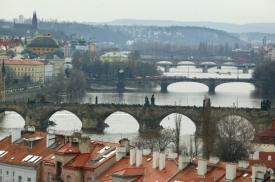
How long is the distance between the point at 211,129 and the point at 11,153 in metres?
11.4

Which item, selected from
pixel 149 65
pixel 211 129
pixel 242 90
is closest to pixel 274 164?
pixel 211 129

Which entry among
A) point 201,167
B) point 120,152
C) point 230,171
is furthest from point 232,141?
point 230,171

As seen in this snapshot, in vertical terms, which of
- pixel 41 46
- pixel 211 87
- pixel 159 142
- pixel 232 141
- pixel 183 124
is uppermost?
pixel 232 141

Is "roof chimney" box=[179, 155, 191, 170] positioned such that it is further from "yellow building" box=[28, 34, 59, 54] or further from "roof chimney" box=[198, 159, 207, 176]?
"yellow building" box=[28, 34, 59, 54]

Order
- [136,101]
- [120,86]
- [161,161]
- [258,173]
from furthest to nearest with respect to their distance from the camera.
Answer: [120,86] → [136,101] → [161,161] → [258,173]

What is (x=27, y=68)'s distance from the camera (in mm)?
97125

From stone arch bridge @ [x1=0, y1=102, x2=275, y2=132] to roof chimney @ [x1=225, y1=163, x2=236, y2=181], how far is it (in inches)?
1351

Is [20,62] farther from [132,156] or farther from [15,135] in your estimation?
[132,156]

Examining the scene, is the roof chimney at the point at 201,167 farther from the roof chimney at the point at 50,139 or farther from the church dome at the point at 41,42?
the church dome at the point at 41,42

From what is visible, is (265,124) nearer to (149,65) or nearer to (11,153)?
(11,153)

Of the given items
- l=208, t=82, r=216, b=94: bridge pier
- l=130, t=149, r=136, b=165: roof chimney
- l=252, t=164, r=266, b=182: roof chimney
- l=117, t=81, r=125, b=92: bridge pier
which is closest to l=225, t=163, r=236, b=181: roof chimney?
l=252, t=164, r=266, b=182: roof chimney

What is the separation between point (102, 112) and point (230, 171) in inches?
1555

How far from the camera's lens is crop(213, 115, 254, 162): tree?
3314 centimetres

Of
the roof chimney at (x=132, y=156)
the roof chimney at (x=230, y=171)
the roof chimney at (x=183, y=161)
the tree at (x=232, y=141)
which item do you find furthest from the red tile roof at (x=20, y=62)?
the roof chimney at (x=230, y=171)
